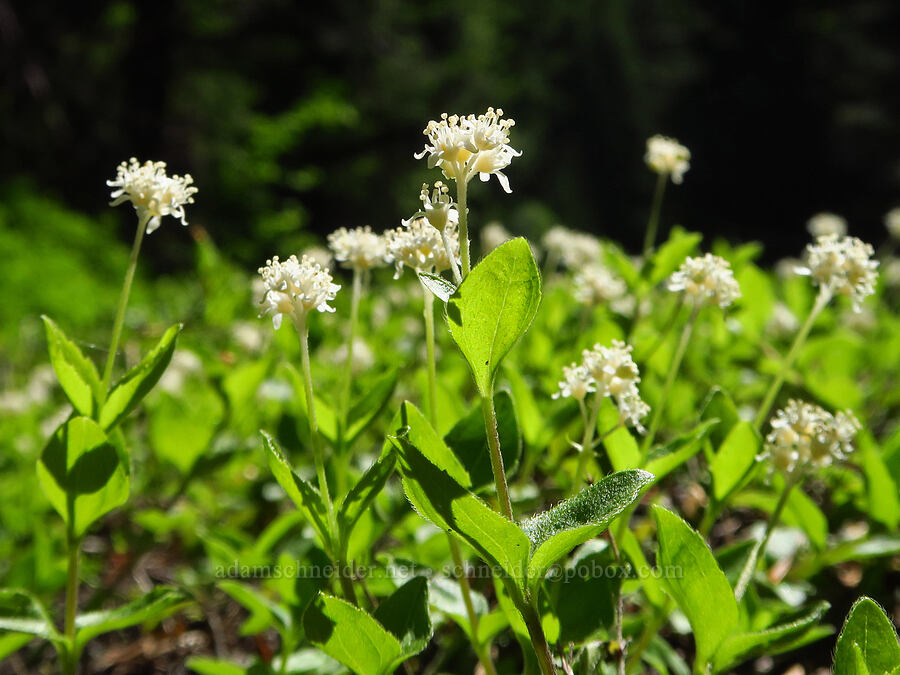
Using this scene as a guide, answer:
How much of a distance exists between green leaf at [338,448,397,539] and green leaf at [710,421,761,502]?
42 cm

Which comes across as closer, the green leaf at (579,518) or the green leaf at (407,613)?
the green leaf at (579,518)

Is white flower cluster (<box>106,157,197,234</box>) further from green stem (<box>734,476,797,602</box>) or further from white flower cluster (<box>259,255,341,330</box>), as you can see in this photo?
green stem (<box>734,476,797,602</box>)

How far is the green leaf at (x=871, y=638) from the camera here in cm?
69

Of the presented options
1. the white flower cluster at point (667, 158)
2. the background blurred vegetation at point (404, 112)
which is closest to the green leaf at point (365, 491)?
the white flower cluster at point (667, 158)

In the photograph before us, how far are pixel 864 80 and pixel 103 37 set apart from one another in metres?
13.3

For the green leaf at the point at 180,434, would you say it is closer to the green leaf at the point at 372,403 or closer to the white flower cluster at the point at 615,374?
the green leaf at the point at 372,403

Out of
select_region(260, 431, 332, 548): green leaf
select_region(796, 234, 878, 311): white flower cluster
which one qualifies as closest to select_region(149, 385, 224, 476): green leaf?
select_region(260, 431, 332, 548): green leaf

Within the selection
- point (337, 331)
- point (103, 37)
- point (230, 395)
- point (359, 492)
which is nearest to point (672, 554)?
point (359, 492)

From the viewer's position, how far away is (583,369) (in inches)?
32.8

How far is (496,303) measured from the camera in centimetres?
65

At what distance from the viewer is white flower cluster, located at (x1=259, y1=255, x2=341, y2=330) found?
0.76 m

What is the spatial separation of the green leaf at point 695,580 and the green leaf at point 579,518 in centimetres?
8

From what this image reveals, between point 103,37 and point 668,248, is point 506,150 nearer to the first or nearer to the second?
point 668,248

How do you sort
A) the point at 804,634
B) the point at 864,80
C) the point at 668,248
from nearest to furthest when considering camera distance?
the point at 804,634
the point at 668,248
the point at 864,80
